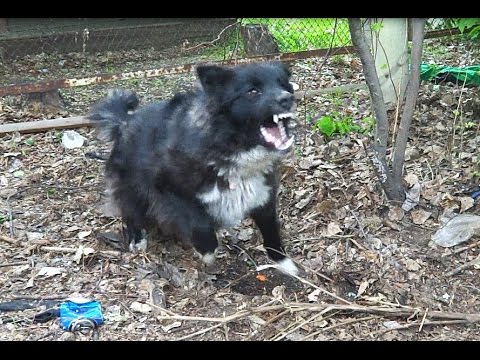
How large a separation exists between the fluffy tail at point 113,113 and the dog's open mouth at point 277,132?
128 centimetres

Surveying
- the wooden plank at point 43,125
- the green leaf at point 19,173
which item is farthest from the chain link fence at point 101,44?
the green leaf at point 19,173

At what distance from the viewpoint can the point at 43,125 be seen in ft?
22.5

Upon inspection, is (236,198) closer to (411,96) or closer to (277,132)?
(277,132)

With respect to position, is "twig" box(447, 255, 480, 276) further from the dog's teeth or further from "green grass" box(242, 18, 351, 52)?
"green grass" box(242, 18, 351, 52)

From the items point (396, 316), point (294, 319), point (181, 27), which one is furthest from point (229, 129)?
point (181, 27)

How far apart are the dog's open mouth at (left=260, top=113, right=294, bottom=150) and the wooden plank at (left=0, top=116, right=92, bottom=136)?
3.11m

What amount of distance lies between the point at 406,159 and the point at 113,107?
242 cm

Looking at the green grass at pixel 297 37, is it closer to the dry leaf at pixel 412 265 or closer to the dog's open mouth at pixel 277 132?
the dog's open mouth at pixel 277 132

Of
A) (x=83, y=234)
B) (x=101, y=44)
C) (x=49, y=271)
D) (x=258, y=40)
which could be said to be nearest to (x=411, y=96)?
(x=83, y=234)

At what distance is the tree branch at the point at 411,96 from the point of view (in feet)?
15.0

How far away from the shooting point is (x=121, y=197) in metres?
5.06

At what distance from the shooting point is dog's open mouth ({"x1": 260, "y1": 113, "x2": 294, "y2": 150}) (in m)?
4.16

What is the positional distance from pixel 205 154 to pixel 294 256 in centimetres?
110
